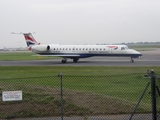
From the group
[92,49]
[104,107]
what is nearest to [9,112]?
[104,107]

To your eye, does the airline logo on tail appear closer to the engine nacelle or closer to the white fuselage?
the white fuselage

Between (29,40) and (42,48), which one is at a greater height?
(29,40)

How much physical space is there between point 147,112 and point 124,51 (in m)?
27.3

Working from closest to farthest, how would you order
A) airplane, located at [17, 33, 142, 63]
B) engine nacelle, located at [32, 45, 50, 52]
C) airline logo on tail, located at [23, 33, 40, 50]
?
1. airplane, located at [17, 33, 142, 63]
2. engine nacelle, located at [32, 45, 50, 52]
3. airline logo on tail, located at [23, 33, 40, 50]

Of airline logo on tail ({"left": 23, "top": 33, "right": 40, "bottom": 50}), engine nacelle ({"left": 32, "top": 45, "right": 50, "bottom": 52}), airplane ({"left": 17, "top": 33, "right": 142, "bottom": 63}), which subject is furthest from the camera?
airline logo on tail ({"left": 23, "top": 33, "right": 40, "bottom": 50})

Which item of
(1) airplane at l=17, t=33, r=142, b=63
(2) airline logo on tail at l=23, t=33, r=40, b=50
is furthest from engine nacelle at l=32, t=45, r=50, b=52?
(2) airline logo on tail at l=23, t=33, r=40, b=50

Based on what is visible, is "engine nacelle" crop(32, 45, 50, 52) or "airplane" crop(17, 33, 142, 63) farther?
"engine nacelle" crop(32, 45, 50, 52)

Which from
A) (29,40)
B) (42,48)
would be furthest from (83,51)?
(29,40)

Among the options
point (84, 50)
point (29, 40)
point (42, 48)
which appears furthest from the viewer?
point (29, 40)

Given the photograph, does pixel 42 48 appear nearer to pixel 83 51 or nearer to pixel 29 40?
pixel 29 40

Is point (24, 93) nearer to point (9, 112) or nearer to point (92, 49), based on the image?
→ point (9, 112)

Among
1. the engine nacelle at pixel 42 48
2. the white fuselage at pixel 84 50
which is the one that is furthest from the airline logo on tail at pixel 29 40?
the engine nacelle at pixel 42 48

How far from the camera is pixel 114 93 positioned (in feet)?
36.2

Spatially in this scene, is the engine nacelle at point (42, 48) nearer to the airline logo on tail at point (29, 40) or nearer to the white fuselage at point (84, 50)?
the white fuselage at point (84, 50)
